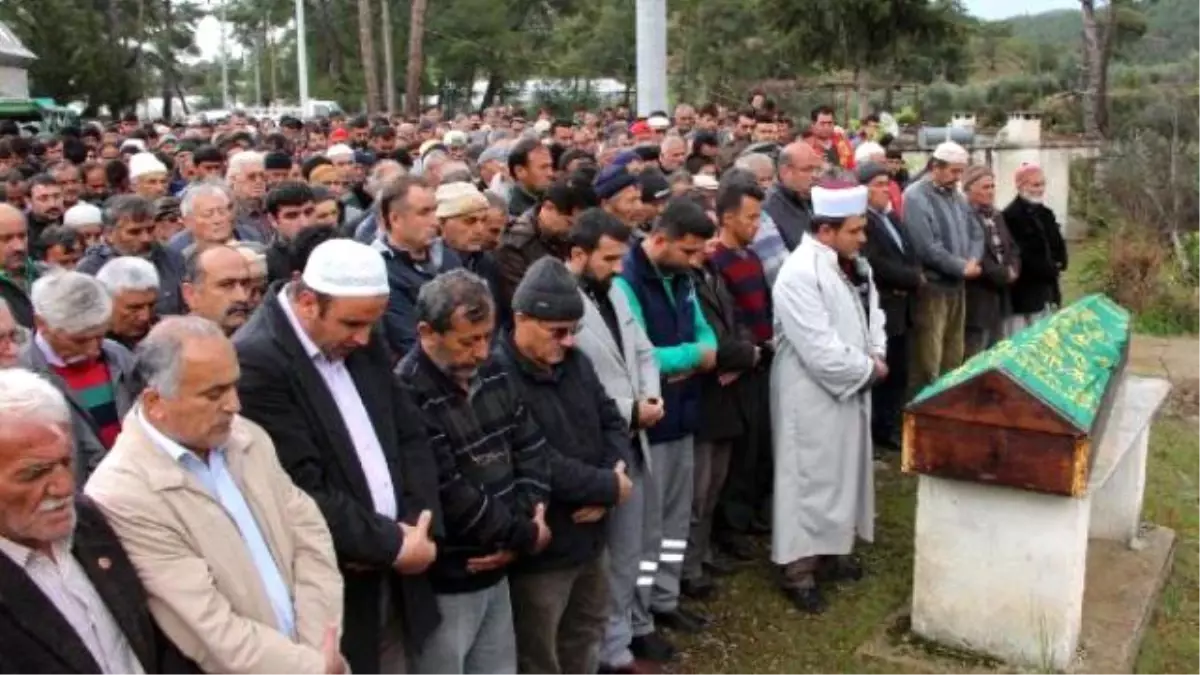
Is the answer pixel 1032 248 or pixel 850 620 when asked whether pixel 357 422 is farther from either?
pixel 1032 248

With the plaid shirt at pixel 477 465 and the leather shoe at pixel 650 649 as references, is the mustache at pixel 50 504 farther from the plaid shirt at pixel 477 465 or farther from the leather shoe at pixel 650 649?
the leather shoe at pixel 650 649

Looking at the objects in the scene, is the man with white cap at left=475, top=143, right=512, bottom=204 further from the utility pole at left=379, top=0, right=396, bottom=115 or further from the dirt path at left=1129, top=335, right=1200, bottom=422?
the utility pole at left=379, top=0, right=396, bottom=115

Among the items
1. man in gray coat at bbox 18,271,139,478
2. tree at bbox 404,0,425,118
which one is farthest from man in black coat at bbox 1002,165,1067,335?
tree at bbox 404,0,425,118

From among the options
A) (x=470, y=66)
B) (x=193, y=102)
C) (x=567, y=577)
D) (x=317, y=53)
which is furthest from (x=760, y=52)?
(x=193, y=102)

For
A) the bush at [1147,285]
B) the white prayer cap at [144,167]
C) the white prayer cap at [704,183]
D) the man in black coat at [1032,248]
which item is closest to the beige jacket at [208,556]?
the white prayer cap at [704,183]

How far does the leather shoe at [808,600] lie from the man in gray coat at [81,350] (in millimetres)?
2946

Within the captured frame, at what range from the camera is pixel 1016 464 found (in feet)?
14.5

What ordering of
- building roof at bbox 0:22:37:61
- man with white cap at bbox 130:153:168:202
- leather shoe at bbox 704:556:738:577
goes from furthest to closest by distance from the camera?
1. building roof at bbox 0:22:37:61
2. man with white cap at bbox 130:153:168:202
3. leather shoe at bbox 704:556:738:577

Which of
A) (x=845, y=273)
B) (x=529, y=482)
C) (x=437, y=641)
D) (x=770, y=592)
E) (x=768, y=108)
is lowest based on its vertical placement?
(x=770, y=592)

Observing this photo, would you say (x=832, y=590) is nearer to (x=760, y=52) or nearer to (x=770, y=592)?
(x=770, y=592)

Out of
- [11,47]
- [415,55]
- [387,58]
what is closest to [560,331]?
[415,55]

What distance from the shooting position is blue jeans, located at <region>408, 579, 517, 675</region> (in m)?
3.44

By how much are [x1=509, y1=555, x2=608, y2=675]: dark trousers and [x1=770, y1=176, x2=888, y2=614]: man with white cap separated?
1421 millimetres

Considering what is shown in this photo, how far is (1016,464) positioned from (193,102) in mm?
79185
